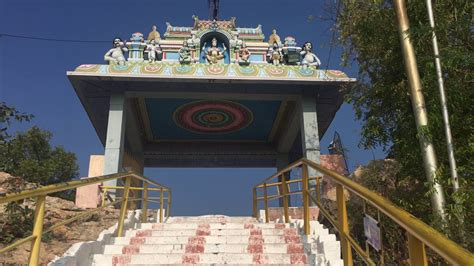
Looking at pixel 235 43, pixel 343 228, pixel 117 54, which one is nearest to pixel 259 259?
pixel 343 228

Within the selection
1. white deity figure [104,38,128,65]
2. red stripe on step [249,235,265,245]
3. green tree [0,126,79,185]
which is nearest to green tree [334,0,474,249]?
red stripe on step [249,235,265,245]

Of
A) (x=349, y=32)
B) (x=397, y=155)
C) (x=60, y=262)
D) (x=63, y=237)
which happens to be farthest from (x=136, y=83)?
(x=60, y=262)

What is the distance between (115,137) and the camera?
11.5 metres

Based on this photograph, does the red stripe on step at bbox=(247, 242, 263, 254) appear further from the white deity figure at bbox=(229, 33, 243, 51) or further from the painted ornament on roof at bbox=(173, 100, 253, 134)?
the white deity figure at bbox=(229, 33, 243, 51)

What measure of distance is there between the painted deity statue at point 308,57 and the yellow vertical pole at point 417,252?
10.7 meters

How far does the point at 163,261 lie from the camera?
4.54m

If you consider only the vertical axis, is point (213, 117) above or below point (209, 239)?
above

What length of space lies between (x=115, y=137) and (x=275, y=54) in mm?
6106

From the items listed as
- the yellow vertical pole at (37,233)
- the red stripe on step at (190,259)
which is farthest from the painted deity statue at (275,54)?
the yellow vertical pole at (37,233)

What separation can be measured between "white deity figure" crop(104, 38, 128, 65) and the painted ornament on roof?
3118 millimetres

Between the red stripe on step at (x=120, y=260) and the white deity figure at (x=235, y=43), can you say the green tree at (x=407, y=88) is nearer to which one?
the red stripe on step at (x=120, y=260)

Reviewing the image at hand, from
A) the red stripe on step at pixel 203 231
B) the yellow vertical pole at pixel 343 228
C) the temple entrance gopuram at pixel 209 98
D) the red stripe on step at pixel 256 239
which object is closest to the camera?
the yellow vertical pole at pixel 343 228

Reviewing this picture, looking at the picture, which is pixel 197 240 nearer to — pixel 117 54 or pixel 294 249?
pixel 294 249

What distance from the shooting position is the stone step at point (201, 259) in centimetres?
445
